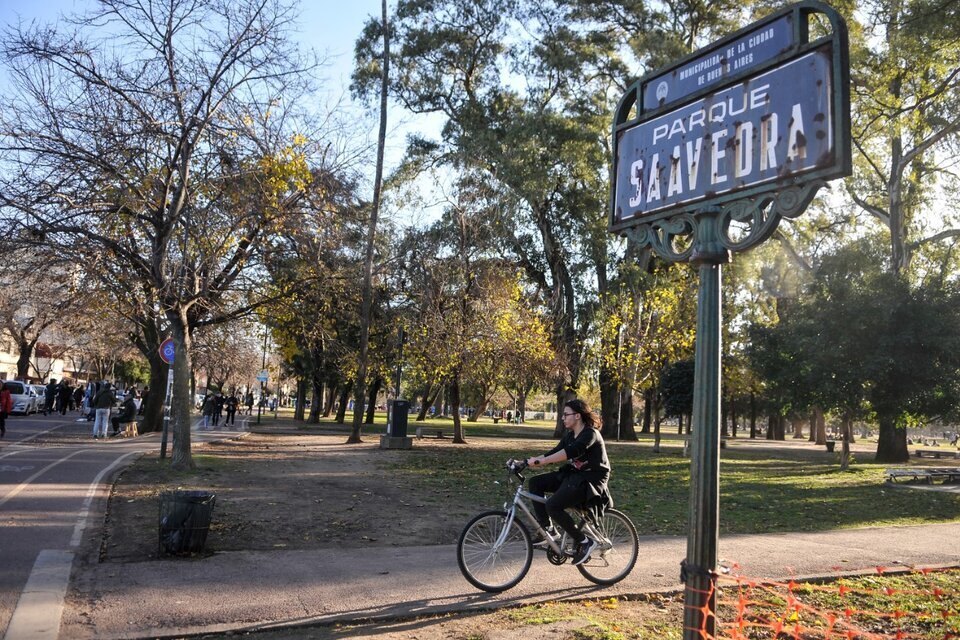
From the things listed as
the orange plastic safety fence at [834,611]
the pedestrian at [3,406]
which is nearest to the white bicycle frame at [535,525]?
the orange plastic safety fence at [834,611]

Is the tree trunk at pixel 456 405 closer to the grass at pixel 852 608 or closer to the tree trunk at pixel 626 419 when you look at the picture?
the tree trunk at pixel 626 419

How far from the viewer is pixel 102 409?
2247 cm

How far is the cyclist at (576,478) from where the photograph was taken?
684 cm

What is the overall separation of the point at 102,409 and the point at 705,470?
73.4 ft

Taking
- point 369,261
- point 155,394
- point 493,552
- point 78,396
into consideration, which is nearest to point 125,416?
point 155,394

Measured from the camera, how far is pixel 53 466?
48.5ft

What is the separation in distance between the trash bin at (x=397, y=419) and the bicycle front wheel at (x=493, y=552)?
16.9 meters

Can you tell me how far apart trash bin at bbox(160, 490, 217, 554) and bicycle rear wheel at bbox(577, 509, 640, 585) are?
3887mm

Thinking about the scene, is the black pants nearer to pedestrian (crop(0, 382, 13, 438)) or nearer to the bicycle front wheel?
the bicycle front wheel

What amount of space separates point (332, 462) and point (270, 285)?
4.61m

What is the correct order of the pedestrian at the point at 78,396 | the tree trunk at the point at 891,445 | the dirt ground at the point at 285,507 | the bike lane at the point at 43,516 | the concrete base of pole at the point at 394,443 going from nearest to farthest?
the bike lane at the point at 43,516, the dirt ground at the point at 285,507, the concrete base of pole at the point at 394,443, the tree trunk at the point at 891,445, the pedestrian at the point at 78,396

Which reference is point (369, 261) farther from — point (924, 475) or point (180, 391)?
point (924, 475)

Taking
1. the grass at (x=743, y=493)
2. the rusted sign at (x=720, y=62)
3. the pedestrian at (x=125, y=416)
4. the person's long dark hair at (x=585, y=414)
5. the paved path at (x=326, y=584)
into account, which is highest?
the rusted sign at (x=720, y=62)

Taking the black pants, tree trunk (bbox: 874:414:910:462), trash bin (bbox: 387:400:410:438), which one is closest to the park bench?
tree trunk (bbox: 874:414:910:462)
